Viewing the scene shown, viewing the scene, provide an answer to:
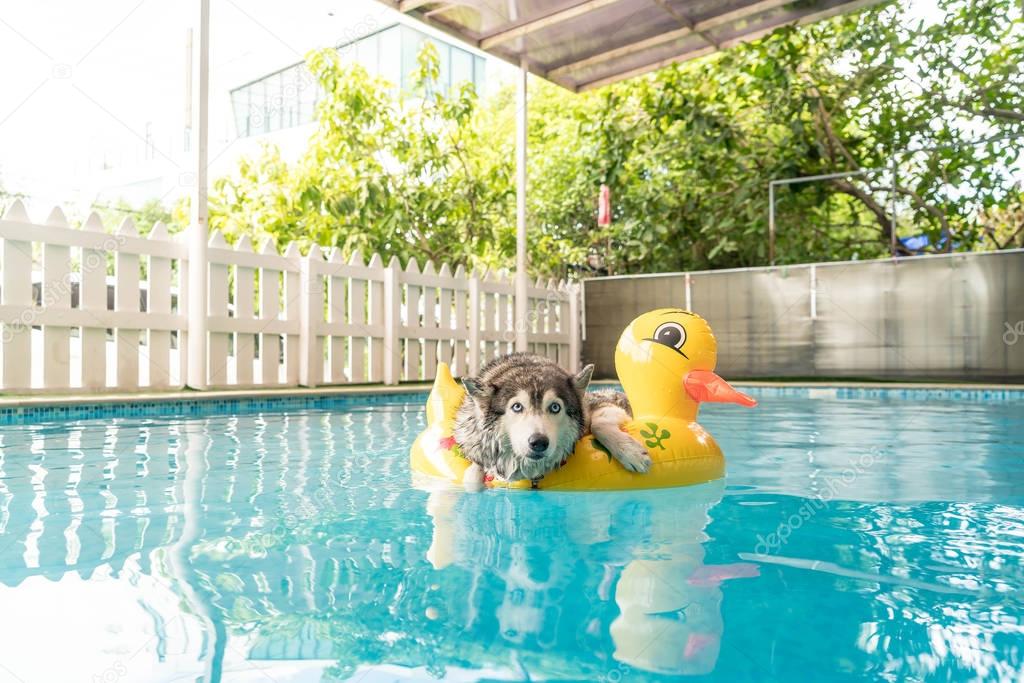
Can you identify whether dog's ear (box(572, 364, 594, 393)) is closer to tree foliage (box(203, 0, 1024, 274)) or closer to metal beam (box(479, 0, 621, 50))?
metal beam (box(479, 0, 621, 50))

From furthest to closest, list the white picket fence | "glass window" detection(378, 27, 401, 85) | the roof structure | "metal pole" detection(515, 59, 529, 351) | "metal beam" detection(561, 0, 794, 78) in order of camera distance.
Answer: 1. "glass window" detection(378, 27, 401, 85)
2. "metal pole" detection(515, 59, 529, 351)
3. "metal beam" detection(561, 0, 794, 78)
4. the roof structure
5. the white picket fence

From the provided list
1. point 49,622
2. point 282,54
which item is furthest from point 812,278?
point 282,54

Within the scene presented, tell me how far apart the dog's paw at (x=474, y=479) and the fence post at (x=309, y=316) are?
19.0ft

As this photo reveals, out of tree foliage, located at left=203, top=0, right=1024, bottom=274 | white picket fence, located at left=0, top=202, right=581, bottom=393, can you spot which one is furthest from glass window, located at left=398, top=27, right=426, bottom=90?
white picket fence, located at left=0, top=202, right=581, bottom=393

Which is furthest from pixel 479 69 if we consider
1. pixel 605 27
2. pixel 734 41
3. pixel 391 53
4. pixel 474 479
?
pixel 474 479

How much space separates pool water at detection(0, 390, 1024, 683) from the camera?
1383 millimetres

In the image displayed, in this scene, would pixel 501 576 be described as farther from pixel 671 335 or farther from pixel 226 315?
pixel 226 315

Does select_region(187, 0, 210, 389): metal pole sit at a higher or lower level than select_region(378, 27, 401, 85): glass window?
lower

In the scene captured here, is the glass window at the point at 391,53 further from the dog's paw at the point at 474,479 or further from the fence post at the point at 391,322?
the dog's paw at the point at 474,479

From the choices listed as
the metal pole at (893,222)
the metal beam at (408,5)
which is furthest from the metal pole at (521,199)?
the metal pole at (893,222)

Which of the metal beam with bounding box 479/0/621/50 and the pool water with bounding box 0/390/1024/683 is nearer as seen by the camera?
the pool water with bounding box 0/390/1024/683

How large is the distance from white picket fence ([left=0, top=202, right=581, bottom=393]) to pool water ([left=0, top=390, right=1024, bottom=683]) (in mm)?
3034

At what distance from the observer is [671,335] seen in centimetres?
348

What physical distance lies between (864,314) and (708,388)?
27.8 ft
